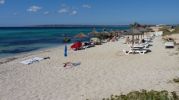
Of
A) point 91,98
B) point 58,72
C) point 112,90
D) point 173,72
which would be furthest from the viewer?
→ point 58,72

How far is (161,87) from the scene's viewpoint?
38.8 feet

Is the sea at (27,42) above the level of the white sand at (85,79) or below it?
below

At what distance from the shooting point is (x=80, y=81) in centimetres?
1352

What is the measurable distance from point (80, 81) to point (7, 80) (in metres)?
3.69

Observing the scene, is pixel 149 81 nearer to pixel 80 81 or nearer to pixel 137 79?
pixel 137 79

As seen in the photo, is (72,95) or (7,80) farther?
(7,80)

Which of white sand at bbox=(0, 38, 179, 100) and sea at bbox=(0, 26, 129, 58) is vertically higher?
white sand at bbox=(0, 38, 179, 100)

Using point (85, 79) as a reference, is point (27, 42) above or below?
below

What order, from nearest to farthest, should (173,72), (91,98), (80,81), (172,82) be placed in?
(91,98)
(172,82)
(80,81)
(173,72)

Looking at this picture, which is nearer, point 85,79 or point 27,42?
point 85,79

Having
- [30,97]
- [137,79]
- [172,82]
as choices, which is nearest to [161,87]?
[172,82]

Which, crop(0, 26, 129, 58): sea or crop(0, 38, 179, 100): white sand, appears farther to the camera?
crop(0, 26, 129, 58): sea

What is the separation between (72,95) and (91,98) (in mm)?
909

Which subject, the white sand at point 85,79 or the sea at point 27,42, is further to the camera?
the sea at point 27,42
